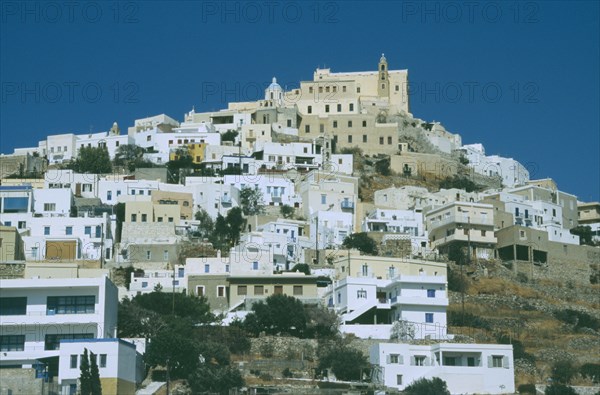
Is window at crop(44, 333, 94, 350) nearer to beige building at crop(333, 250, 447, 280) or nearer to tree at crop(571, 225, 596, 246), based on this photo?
beige building at crop(333, 250, 447, 280)

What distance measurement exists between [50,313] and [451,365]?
51.6ft

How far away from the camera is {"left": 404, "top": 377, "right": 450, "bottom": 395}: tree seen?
151 feet

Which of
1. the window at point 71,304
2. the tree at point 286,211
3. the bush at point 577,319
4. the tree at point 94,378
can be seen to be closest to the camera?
the tree at point 94,378

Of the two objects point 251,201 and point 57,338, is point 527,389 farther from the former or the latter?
point 251,201

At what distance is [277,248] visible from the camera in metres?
65.1

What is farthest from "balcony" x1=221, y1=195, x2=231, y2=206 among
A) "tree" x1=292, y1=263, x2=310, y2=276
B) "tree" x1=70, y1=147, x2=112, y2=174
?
"tree" x1=292, y1=263, x2=310, y2=276

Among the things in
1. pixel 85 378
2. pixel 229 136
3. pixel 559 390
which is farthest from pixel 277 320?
pixel 229 136

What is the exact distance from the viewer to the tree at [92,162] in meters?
82.0

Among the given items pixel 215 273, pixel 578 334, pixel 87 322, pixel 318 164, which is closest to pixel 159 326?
pixel 87 322

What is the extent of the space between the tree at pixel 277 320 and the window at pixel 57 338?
27.6ft

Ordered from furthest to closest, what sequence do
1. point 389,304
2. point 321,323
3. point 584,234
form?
point 584,234
point 389,304
point 321,323

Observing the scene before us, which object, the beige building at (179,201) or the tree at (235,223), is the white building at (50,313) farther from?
the beige building at (179,201)

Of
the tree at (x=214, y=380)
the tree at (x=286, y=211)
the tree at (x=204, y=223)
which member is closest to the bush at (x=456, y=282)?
the tree at (x=286, y=211)

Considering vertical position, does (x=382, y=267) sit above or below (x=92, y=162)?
below
